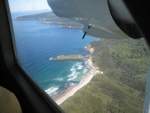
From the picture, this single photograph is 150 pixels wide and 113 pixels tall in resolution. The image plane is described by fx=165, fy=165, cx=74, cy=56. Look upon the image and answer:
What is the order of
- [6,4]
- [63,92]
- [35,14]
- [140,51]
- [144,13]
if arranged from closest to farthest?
[144,13], [140,51], [63,92], [35,14], [6,4]

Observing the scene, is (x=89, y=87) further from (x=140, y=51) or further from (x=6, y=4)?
(x=6, y=4)

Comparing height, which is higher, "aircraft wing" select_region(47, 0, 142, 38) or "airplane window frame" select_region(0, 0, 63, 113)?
"aircraft wing" select_region(47, 0, 142, 38)

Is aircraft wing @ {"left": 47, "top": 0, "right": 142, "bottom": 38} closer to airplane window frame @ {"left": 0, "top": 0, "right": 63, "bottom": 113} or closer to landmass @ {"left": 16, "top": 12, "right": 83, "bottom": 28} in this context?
landmass @ {"left": 16, "top": 12, "right": 83, "bottom": 28}

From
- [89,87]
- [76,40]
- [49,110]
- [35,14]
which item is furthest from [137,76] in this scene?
[35,14]

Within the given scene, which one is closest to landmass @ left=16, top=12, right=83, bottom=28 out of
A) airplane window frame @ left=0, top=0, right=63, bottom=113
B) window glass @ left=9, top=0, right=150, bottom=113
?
window glass @ left=9, top=0, right=150, bottom=113

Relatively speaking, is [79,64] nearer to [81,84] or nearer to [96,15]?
[81,84]

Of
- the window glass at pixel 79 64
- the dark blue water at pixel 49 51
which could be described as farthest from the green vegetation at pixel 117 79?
the dark blue water at pixel 49 51

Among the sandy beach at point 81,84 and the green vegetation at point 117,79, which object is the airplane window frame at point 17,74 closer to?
the sandy beach at point 81,84
